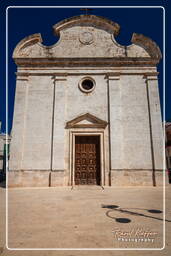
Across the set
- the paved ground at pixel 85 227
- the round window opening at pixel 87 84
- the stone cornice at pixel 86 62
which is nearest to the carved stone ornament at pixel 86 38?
the stone cornice at pixel 86 62

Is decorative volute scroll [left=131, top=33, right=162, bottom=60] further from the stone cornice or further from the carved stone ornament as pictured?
the carved stone ornament

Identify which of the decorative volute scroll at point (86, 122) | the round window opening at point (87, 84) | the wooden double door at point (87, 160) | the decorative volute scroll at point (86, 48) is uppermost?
the decorative volute scroll at point (86, 48)

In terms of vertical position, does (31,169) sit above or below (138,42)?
below

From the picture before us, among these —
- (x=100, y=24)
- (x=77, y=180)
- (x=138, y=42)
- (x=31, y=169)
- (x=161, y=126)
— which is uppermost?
(x=100, y=24)

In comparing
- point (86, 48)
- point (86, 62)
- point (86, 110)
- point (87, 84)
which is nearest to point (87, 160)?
point (86, 110)

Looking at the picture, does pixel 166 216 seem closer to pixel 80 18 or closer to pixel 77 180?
pixel 77 180

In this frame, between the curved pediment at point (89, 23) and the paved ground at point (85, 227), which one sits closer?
the paved ground at point (85, 227)

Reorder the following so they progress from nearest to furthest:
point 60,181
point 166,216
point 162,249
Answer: point 162,249 → point 166,216 → point 60,181

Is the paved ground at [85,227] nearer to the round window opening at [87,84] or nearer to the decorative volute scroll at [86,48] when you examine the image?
the round window opening at [87,84]

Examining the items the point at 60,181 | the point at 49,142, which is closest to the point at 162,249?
the point at 60,181

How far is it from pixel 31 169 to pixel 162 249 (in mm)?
9418

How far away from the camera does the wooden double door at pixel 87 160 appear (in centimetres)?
1186

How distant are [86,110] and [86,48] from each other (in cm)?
457

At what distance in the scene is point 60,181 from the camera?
11.2 metres
